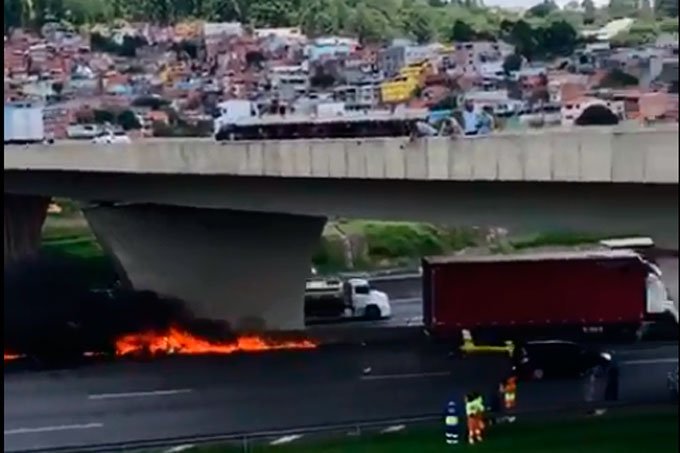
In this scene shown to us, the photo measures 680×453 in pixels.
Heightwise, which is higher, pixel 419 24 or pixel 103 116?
pixel 419 24

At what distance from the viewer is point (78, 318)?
1862 cm

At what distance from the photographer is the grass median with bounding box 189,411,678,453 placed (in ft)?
40.2

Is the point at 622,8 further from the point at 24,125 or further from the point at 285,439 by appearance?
the point at 285,439

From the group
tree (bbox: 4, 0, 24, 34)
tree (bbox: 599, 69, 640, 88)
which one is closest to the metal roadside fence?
tree (bbox: 599, 69, 640, 88)

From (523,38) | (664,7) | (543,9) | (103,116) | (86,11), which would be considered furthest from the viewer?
(86,11)

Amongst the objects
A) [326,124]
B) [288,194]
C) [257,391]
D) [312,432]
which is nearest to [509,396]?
[312,432]

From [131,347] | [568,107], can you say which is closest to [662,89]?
[568,107]

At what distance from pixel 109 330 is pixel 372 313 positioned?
4692 millimetres

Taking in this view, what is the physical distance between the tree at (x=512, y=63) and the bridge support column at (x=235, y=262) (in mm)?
4942

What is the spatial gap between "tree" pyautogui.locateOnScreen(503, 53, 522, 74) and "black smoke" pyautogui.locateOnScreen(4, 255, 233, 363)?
711 centimetres

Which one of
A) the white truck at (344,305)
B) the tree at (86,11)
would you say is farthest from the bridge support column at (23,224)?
the tree at (86,11)

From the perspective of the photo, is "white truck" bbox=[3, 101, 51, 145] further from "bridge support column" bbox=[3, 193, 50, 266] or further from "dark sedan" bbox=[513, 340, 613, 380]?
"dark sedan" bbox=[513, 340, 613, 380]

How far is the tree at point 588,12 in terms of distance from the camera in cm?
2270

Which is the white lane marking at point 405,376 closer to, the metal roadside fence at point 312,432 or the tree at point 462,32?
the metal roadside fence at point 312,432
